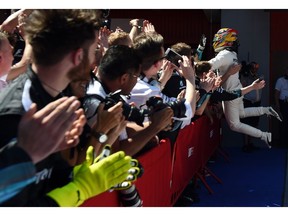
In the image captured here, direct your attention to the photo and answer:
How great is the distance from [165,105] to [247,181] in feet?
12.6

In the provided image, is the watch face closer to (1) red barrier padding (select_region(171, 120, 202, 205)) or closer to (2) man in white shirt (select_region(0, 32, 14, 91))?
(2) man in white shirt (select_region(0, 32, 14, 91))

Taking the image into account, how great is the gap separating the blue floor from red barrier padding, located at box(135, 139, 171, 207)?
4.50 feet

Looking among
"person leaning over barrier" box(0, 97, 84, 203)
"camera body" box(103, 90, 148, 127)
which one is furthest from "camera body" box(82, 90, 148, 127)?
"person leaning over barrier" box(0, 97, 84, 203)

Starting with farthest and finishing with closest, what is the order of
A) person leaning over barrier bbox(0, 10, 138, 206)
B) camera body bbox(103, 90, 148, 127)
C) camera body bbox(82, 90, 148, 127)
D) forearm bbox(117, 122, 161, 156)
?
forearm bbox(117, 122, 161, 156)
camera body bbox(103, 90, 148, 127)
camera body bbox(82, 90, 148, 127)
person leaning over barrier bbox(0, 10, 138, 206)

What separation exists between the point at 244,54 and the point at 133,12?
6.44m

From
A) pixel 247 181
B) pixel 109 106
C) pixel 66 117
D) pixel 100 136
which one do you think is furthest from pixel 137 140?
pixel 247 181

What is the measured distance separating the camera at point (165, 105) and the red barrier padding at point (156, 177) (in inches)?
12.7

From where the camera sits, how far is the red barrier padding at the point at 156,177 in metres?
3.30

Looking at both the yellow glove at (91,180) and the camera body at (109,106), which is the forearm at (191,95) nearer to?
the camera body at (109,106)

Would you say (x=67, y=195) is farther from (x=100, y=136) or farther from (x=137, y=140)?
(x=137, y=140)

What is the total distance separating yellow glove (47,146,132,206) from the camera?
1.90 m

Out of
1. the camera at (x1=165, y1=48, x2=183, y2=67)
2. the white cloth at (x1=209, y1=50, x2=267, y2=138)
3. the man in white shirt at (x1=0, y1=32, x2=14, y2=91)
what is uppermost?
the man in white shirt at (x1=0, y1=32, x2=14, y2=91)

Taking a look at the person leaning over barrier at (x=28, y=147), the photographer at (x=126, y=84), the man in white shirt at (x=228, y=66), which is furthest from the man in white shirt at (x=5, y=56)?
the man in white shirt at (x=228, y=66)
